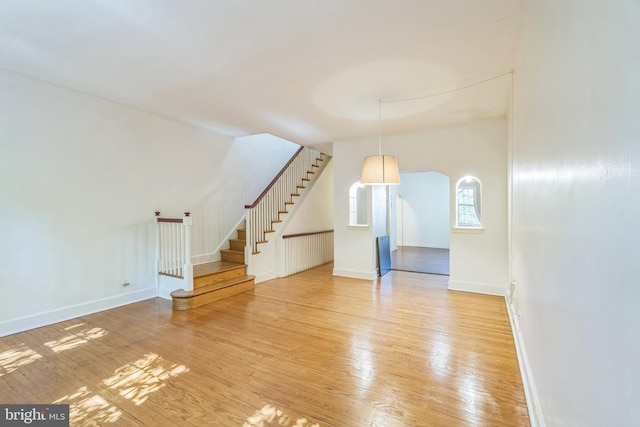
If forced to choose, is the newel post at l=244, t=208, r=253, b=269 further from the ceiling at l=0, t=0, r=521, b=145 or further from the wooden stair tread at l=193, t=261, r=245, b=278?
the ceiling at l=0, t=0, r=521, b=145

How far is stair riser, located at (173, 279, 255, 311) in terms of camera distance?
4148 millimetres

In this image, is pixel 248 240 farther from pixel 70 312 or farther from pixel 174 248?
pixel 70 312

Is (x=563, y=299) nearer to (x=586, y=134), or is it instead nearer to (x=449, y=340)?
(x=586, y=134)

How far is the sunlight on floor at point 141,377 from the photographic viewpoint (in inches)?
89.4

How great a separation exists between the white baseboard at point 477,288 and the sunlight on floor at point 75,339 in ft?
17.0

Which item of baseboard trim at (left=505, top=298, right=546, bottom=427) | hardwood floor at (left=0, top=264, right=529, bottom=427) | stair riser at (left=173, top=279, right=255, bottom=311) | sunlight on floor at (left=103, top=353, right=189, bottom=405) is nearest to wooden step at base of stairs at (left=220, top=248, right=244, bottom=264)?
stair riser at (left=173, top=279, right=255, bottom=311)

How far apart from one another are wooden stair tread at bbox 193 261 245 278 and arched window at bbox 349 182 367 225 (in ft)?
8.23

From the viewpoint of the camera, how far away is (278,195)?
20.6ft

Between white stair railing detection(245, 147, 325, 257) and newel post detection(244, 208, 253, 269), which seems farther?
white stair railing detection(245, 147, 325, 257)

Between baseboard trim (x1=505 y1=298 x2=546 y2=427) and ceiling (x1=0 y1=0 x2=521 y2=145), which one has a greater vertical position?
ceiling (x1=0 y1=0 x2=521 y2=145)

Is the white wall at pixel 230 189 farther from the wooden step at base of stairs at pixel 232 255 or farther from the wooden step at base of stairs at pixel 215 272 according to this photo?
the wooden step at base of stairs at pixel 215 272

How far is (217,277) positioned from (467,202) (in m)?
4.59

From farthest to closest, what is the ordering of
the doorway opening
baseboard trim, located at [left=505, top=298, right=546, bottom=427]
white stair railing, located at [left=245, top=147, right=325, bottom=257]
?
the doorway opening, white stair railing, located at [left=245, top=147, right=325, bottom=257], baseboard trim, located at [left=505, top=298, right=546, bottom=427]

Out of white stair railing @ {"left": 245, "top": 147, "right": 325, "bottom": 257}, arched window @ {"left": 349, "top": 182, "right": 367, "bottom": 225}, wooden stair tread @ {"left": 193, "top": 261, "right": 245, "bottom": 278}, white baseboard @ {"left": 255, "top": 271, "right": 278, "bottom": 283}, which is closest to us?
wooden stair tread @ {"left": 193, "top": 261, "right": 245, "bottom": 278}
